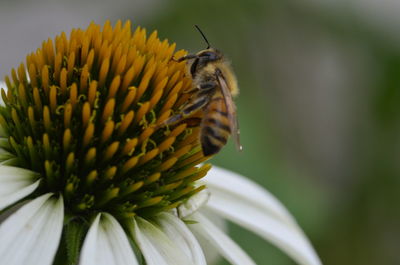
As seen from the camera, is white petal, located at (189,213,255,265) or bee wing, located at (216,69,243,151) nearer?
bee wing, located at (216,69,243,151)

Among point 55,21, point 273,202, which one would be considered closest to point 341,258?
point 273,202

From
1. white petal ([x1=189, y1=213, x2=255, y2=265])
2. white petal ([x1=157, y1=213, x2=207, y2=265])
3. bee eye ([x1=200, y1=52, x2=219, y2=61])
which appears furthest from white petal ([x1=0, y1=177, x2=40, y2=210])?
bee eye ([x1=200, y1=52, x2=219, y2=61])

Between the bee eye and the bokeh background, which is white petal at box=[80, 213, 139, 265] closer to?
the bee eye

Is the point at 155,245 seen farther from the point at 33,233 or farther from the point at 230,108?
the point at 230,108

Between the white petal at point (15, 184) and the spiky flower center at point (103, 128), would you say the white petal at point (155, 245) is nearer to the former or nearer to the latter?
the spiky flower center at point (103, 128)

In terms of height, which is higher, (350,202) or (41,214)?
(41,214)

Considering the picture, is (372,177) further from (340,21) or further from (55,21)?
(55,21)

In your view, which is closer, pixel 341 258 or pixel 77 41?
pixel 77 41
